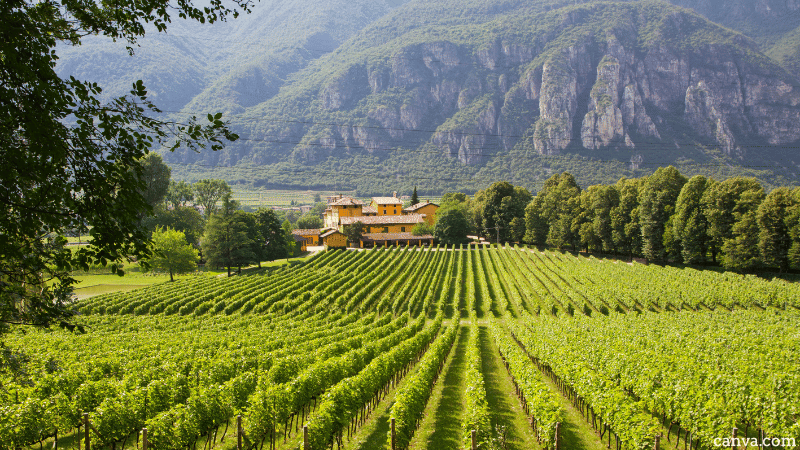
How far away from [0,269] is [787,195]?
177 ft

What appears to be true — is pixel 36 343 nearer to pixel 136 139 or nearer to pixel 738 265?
pixel 136 139

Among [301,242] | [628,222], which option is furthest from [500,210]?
[301,242]

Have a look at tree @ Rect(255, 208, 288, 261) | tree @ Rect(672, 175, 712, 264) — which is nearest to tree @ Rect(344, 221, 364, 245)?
tree @ Rect(255, 208, 288, 261)

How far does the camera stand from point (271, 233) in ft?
198

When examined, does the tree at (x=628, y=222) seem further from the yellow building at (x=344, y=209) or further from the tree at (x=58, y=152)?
the tree at (x=58, y=152)

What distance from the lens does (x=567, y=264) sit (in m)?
47.9

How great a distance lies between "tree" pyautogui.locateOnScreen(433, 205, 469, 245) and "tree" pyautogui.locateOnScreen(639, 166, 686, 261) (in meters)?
32.0

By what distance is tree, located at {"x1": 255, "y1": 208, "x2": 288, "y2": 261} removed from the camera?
193 feet

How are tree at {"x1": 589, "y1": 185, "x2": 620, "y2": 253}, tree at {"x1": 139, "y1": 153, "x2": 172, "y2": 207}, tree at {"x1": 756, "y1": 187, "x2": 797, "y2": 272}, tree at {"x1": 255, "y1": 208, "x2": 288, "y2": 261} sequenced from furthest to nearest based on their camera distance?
1. tree at {"x1": 139, "y1": 153, "x2": 172, "y2": 207}
2. tree at {"x1": 255, "y1": 208, "x2": 288, "y2": 261}
3. tree at {"x1": 589, "y1": 185, "x2": 620, "y2": 253}
4. tree at {"x1": 756, "y1": 187, "x2": 797, "y2": 272}

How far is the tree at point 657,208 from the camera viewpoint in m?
47.5

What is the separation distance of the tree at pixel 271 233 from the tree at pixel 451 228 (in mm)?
29716

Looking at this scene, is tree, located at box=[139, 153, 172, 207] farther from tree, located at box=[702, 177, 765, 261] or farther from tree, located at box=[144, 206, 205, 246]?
tree, located at box=[702, 177, 765, 261]

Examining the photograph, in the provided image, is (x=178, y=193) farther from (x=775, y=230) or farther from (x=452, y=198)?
(x=775, y=230)

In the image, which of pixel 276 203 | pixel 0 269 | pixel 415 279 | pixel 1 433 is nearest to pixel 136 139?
pixel 0 269
